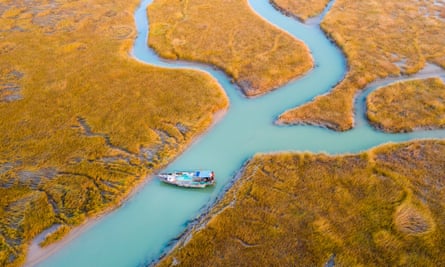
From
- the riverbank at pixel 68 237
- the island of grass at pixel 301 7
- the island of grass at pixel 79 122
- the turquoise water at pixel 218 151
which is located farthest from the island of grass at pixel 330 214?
the island of grass at pixel 301 7

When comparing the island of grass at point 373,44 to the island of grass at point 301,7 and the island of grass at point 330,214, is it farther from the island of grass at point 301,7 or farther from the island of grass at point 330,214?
the island of grass at point 330,214

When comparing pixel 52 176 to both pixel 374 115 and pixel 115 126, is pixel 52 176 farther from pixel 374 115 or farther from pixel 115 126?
pixel 374 115

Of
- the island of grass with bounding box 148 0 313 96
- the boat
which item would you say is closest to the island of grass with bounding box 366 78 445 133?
the island of grass with bounding box 148 0 313 96

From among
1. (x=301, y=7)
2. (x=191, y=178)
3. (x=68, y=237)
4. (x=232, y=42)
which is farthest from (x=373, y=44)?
(x=68, y=237)

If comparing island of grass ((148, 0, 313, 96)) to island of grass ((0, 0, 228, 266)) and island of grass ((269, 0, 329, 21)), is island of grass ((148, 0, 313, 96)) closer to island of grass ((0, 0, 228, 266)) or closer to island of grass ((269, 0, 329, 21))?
island of grass ((0, 0, 228, 266))

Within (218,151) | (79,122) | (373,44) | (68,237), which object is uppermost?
(373,44)

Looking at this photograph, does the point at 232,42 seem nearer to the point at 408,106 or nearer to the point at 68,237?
the point at 408,106

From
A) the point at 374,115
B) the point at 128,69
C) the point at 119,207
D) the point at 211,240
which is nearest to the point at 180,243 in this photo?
the point at 211,240
